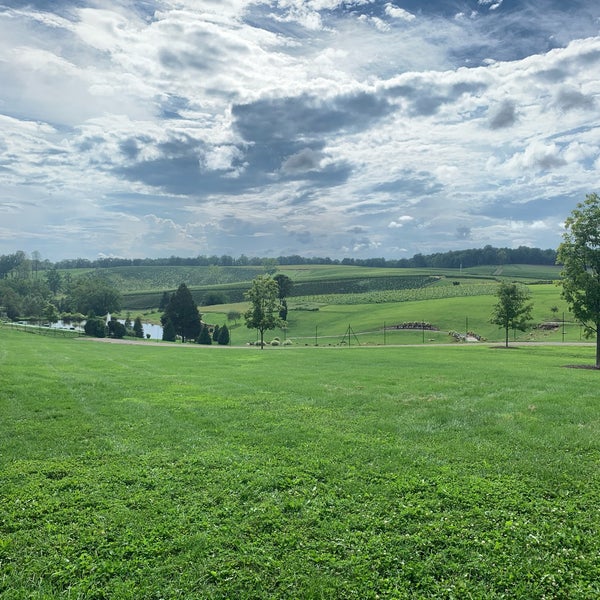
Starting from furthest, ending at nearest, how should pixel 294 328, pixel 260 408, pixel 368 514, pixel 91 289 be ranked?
1. pixel 91 289
2. pixel 294 328
3. pixel 260 408
4. pixel 368 514

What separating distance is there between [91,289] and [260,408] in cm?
14179

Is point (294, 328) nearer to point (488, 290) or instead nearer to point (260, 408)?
point (488, 290)

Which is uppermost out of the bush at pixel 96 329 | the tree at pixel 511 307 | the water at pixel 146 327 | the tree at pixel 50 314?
the tree at pixel 511 307

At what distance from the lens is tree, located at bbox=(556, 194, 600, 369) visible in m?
34.6

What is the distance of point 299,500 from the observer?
8922mm

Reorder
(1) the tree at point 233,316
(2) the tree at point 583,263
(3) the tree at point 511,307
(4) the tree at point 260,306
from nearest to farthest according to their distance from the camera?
(2) the tree at point 583,263, (3) the tree at point 511,307, (4) the tree at point 260,306, (1) the tree at point 233,316

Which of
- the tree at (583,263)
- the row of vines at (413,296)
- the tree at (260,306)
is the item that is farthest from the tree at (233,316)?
the tree at (583,263)

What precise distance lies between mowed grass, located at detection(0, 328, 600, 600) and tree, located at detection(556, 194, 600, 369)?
22933 mm

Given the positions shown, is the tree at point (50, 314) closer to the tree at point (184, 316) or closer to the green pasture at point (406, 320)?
the green pasture at point (406, 320)

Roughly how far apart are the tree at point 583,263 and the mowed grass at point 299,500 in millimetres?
22933

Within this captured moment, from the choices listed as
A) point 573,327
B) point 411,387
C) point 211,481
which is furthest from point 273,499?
point 573,327

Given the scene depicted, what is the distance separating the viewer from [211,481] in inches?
382

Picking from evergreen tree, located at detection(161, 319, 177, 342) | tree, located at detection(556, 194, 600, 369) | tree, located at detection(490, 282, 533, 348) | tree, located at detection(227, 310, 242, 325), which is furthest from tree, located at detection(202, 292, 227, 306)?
tree, located at detection(556, 194, 600, 369)

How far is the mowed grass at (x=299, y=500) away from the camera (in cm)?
683
